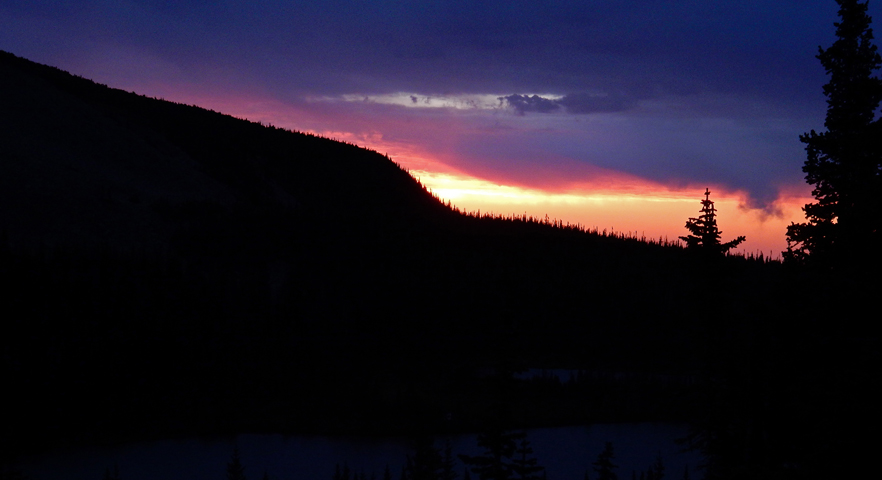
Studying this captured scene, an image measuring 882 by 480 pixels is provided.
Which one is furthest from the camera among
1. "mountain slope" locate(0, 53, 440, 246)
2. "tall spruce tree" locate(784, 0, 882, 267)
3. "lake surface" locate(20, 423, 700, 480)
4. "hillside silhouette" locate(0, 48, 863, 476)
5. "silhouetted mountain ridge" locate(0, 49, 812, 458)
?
"mountain slope" locate(0, 53, 440, 246)

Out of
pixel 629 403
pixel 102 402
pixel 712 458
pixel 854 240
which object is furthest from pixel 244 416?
pixel 854 240

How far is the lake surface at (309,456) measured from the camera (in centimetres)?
3766

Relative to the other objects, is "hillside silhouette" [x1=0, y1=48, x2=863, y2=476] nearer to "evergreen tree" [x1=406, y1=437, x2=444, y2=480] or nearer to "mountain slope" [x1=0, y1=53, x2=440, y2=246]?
"mountain slope" [x1=0, y1=53, x2=440, y2=246]

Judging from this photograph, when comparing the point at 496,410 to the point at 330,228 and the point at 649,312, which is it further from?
the point at 649,312

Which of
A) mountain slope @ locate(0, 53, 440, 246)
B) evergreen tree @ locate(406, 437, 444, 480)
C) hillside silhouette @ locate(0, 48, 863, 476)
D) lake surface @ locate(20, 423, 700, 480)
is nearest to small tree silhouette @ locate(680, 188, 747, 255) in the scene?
hillside silhouette @ locate(0, 48, 863, 476)

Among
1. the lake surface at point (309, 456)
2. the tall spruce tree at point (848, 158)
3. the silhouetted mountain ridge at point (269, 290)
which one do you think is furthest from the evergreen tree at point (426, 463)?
the lake surface at point (309, 456)

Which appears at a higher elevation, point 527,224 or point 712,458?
point 527,224

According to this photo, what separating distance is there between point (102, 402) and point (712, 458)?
122ft

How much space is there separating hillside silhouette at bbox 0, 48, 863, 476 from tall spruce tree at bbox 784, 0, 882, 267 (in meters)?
1.33

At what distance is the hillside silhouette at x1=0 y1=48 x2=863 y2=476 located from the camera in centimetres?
3975

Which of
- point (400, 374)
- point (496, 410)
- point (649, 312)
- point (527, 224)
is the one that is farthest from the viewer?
point (527, 224)

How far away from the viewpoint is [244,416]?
47.2m

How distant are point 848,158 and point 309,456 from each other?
3671cm

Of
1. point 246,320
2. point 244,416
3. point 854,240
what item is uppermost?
point 854,240
